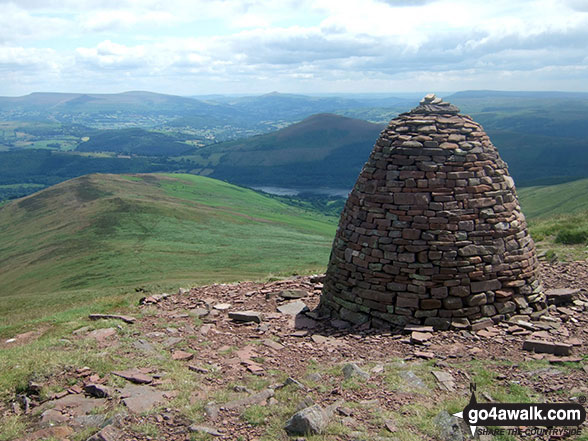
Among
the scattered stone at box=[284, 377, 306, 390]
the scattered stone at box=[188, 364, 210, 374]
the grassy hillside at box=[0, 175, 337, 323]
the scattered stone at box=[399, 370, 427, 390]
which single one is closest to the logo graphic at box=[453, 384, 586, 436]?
the scattered stone at box=[399, 370, 427, 390]

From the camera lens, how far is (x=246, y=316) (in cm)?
1246

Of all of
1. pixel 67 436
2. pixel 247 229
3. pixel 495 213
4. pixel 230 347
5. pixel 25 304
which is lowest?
pixel 247 229

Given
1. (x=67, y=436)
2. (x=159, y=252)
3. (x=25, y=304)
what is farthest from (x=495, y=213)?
(x=159, y=252)

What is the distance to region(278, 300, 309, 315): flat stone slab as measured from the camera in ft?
43.1

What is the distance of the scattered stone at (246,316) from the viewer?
12383mm

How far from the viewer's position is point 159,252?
54.9m

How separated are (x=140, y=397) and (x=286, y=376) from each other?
2.71 m

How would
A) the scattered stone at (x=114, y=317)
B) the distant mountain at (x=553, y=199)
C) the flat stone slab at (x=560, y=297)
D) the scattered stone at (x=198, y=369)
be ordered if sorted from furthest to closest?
the distant mountain at (x=553, y=199) < the scattered stone at (x=114, y=317) < the flat stone slab at (x=560, y=297) < the scattered stone at (x=198, y=369)

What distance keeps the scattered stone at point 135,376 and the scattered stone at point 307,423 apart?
10.1 ft

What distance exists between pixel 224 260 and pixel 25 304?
73.6 feet

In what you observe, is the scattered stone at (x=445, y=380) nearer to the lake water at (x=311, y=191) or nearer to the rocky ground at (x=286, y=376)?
the rocky ground at (x=286, y=376)

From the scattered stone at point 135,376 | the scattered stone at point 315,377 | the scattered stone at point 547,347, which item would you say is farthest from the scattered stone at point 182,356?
the scattered stone at point 547,347

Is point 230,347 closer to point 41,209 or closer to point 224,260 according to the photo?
point 224,260

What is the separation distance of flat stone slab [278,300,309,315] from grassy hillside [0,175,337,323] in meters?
10.4
